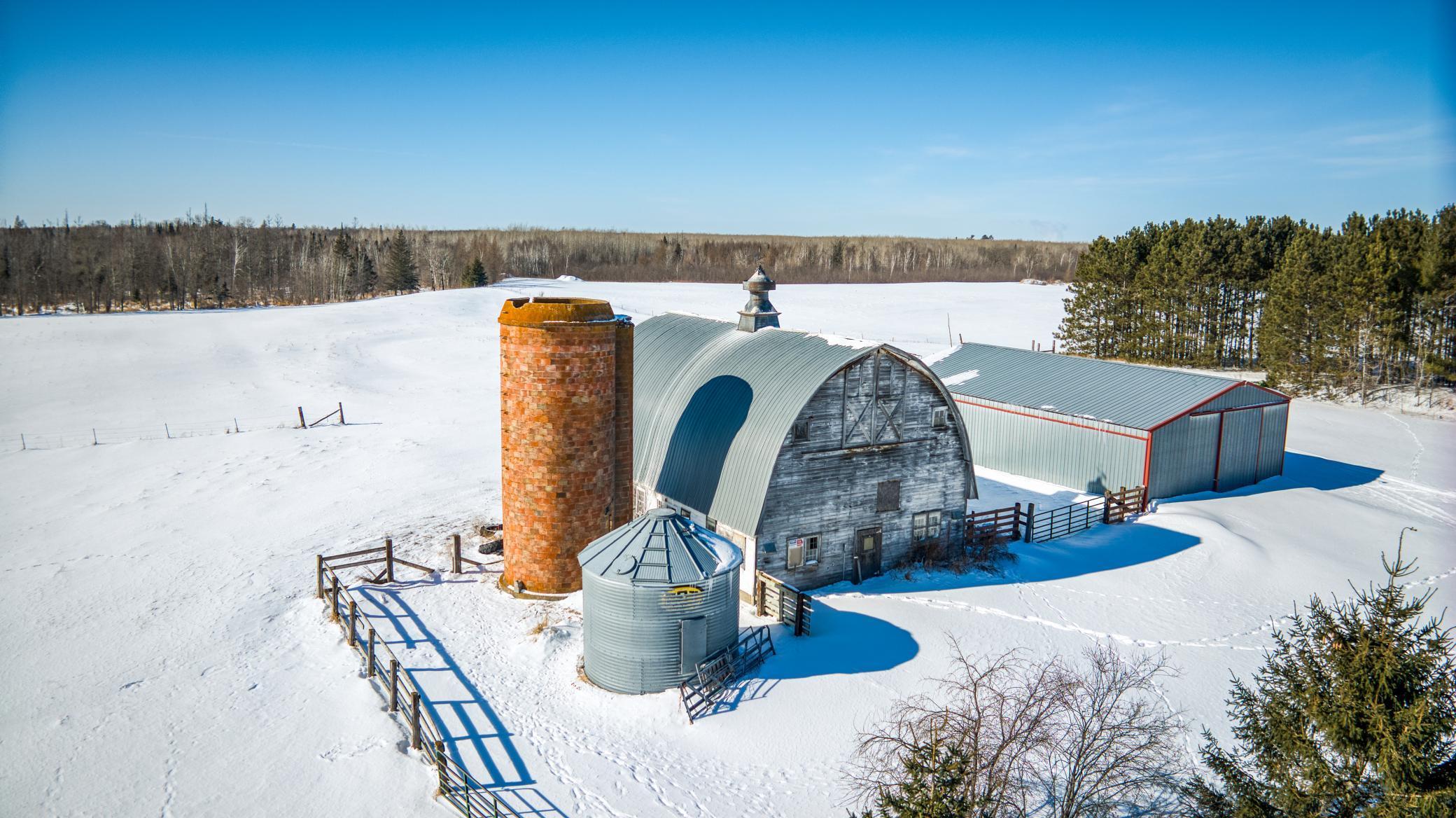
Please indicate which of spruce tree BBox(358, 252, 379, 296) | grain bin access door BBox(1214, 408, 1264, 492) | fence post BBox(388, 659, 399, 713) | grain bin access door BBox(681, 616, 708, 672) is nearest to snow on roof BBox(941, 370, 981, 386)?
grain bin access door BBox(1214, 408, 1264, 492)

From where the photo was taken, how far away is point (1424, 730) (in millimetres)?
9102

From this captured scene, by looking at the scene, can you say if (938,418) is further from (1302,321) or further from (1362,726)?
(1302,321)

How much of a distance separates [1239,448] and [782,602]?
2173cm

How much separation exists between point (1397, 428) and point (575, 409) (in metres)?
43.1

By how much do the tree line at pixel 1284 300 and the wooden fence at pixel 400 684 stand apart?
1916 inches

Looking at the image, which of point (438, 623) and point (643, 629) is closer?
point (643, 629)

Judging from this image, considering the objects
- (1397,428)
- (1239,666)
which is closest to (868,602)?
(1239,666)

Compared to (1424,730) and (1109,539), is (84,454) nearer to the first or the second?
(1109,539)

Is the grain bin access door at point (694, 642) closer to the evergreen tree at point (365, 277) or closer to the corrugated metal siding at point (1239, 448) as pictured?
the corrugated metal siding at point (1239, 448)

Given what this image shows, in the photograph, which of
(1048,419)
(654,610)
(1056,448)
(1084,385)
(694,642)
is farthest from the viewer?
(1084,385)

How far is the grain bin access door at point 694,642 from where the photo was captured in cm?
1670

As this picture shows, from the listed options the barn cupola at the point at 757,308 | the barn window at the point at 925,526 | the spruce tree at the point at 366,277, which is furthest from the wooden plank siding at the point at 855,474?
the spruce tree at the point at 366,277

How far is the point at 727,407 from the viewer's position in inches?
899

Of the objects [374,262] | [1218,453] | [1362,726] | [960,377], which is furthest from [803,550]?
[374,262]
